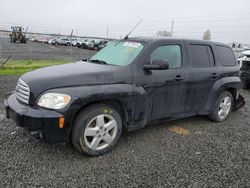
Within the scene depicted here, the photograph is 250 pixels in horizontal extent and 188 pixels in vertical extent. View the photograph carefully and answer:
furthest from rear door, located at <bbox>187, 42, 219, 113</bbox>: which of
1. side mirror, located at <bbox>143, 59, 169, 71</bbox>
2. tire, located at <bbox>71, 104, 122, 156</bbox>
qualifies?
tire, located at <bbox>71, 104, 122, 156</bbox>

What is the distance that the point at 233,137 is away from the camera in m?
4.27

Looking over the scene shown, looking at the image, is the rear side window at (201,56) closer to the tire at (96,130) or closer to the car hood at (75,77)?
the car hood at (75,77)

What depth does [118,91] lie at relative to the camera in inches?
128

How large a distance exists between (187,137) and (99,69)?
201cm

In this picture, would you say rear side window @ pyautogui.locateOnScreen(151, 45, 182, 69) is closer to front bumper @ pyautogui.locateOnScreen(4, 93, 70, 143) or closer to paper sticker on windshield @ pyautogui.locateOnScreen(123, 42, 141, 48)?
paper sticker on windshield @ pyautogui.locateOnScreen(123, 42, 141, 48)

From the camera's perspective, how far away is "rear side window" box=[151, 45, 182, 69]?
3.83 m

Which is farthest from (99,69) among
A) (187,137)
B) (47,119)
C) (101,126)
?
(187,137)

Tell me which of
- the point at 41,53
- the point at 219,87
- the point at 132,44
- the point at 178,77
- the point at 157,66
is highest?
the point at 132,44

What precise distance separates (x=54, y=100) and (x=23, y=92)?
1.81 feet

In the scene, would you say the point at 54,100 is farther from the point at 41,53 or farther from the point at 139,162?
the point at 41,53

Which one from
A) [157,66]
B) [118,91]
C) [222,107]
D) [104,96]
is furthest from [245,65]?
[104,96]

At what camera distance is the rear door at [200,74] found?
13.9ft

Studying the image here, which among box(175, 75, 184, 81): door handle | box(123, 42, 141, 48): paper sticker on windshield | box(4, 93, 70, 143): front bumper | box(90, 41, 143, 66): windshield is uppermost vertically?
box(123, 42, 141, 48): paper sticker on windshield

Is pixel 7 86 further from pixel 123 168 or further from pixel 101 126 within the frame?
pixel 123 168
